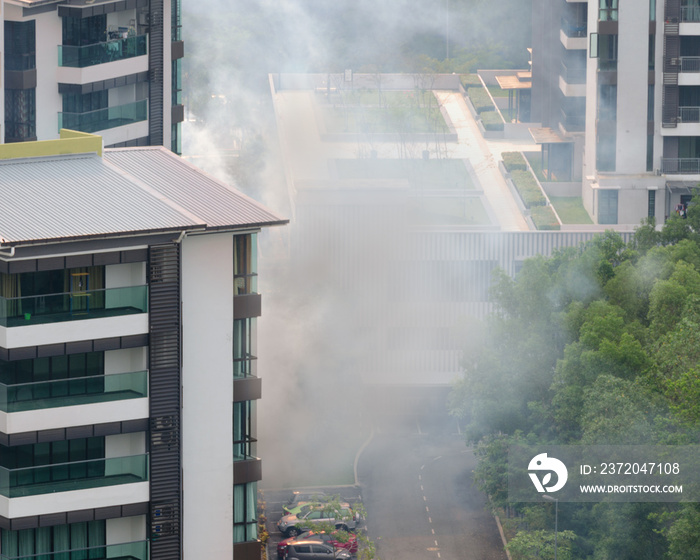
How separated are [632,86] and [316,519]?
1140 inches

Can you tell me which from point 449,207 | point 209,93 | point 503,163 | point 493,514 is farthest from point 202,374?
point 209,93

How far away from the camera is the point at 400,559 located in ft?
159

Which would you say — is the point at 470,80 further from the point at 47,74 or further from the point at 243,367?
the point at 243,367

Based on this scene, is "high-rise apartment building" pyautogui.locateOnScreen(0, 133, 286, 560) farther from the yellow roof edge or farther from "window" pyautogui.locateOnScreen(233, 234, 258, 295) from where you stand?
the yellow roof edge

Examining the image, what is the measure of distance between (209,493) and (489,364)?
17.3m

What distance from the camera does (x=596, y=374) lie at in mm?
43844

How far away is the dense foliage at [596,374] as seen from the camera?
136ft

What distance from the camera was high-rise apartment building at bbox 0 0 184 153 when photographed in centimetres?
4603

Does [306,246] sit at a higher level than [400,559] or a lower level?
higher

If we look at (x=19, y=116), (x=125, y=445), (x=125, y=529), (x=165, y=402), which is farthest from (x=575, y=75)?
(x=125, y=529)

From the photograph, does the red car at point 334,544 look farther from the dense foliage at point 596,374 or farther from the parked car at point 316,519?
the dense foliage at point 596,374

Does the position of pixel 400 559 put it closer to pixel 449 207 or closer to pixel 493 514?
pixel 493 514

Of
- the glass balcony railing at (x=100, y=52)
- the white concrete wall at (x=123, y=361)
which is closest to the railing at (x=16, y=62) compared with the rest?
the glass balcony railing at (x=100, y=52)

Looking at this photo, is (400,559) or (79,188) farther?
(400,559)
